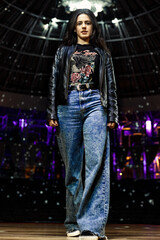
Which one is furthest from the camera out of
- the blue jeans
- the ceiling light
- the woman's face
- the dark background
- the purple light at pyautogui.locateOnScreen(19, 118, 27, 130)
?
the purple light at pyautogui.locateOnScreen(19, 118, 27, 130)

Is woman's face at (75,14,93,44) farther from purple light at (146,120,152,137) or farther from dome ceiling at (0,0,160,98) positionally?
purple light at (146,120,152,137)

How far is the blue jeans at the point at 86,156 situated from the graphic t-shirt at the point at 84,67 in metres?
0.14

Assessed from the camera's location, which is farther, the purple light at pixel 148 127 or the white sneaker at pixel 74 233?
the purple light at pixel 148 127

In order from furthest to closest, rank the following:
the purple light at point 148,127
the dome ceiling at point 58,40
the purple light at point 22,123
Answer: the purple light at point 148,127, the purple light at point 22,123, the dome ceiling at point 58,40

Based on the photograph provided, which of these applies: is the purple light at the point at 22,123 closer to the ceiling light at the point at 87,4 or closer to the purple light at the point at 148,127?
the ceiling light at the point at 87,4

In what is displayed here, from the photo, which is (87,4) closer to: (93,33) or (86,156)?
(93,33)

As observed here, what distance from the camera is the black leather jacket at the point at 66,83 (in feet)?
11.3

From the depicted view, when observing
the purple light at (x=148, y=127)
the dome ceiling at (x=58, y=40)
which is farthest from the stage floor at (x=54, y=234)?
the purple light at (x=148, y=127)

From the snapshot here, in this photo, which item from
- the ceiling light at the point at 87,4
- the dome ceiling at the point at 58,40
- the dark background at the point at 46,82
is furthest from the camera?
the dark background at the point at 46,82

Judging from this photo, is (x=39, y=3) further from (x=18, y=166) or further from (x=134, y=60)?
(x=18, y=166)

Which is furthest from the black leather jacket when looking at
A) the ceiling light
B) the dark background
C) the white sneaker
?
the ceiling light

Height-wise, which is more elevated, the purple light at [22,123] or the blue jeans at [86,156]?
the purple light at [22,123]

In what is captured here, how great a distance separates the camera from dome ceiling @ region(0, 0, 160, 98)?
15.8 metres

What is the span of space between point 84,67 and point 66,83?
0.76 feet
